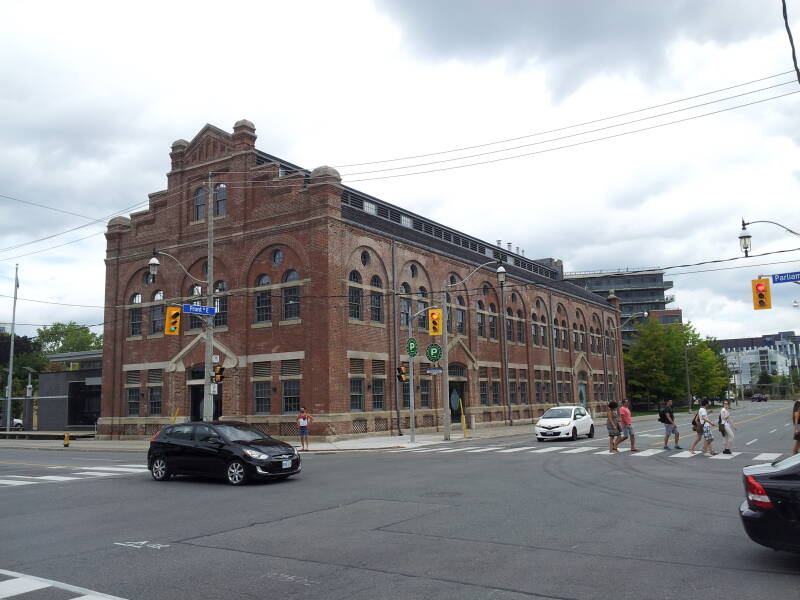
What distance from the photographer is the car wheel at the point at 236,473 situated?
49.1ft

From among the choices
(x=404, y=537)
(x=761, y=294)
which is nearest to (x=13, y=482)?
(x=404, y=537)

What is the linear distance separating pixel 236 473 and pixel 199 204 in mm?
25511

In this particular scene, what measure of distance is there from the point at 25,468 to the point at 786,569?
2214cm

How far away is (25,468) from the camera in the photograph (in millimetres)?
21266

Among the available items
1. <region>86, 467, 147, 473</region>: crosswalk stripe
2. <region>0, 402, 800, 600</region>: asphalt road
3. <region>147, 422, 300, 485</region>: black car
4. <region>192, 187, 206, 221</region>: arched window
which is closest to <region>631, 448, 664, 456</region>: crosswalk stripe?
<region>0, 402, 800, 600</region>: asphalt road

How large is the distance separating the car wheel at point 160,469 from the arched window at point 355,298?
1671cm

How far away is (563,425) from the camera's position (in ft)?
91.4

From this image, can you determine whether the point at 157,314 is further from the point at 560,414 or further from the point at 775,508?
the point at 775,508

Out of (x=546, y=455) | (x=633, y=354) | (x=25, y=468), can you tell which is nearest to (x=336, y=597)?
(x=546, y=455)

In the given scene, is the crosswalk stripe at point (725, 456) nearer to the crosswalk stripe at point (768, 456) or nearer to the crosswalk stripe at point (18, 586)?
the crosswalk stripe at point (768, 456)

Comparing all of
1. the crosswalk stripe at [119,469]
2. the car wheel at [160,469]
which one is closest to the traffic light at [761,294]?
the car wheel at [160,469]

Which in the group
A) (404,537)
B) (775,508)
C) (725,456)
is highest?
(775,508)

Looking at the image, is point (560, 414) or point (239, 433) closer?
point (239, 433)

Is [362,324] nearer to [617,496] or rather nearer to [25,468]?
[25,468]
